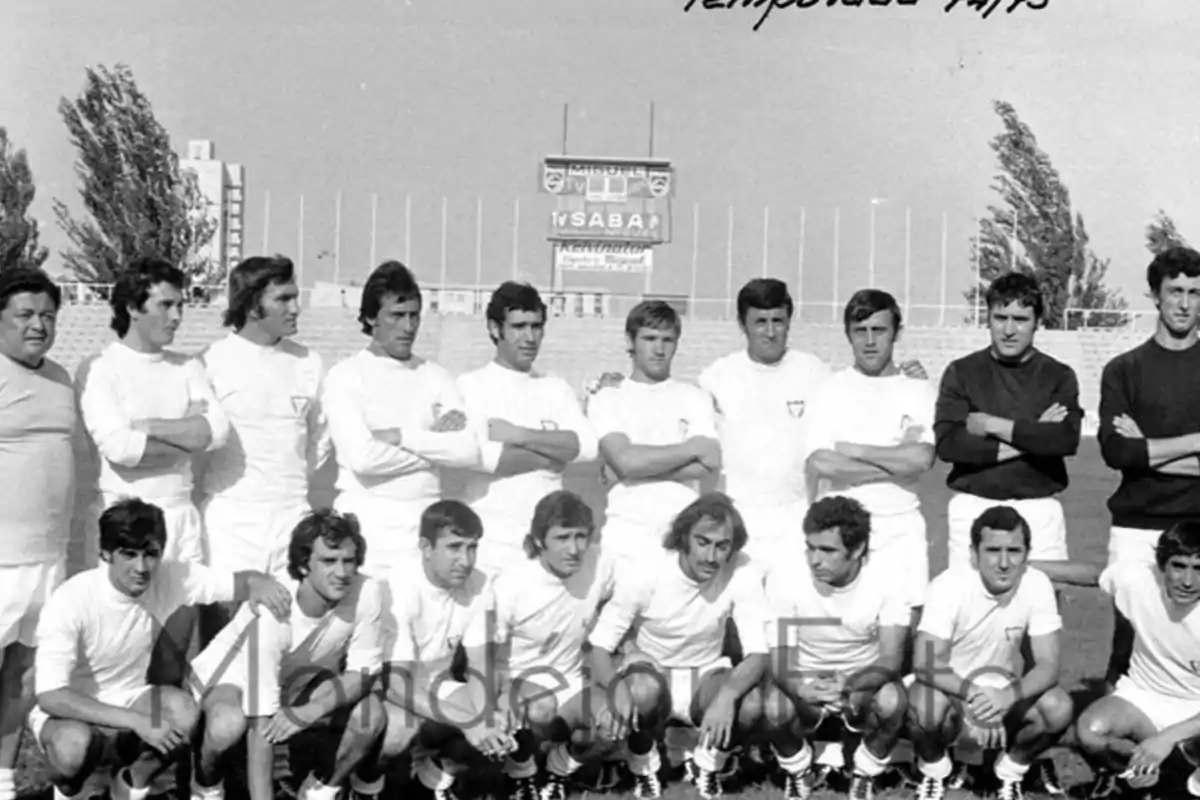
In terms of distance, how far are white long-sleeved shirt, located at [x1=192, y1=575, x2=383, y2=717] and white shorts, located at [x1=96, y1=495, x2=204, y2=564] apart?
37 centimetres

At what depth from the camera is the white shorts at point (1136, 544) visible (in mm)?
6051

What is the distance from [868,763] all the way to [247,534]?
2.59 m

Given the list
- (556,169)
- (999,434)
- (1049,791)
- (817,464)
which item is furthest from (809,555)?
(556,169)

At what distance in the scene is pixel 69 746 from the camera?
16.9 ft

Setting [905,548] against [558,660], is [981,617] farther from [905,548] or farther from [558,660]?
[558,660]

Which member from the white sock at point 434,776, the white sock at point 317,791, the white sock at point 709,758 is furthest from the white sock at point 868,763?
the white sock at point 317,791

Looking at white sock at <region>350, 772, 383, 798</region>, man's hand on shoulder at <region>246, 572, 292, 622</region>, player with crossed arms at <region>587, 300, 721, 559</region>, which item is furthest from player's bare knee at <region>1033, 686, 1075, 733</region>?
man's hand on shoulder at <region>246, 572, 292, 622</region>

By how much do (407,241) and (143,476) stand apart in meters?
46.1

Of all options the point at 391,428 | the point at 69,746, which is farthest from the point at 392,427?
the point at 69,746

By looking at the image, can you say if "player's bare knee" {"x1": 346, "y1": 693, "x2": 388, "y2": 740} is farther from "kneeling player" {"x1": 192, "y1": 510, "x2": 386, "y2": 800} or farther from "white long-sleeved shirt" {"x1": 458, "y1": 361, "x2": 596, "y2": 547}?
"white long-sleeved shirt" {"x1": 458, "y1": 361, "x2": 596, "y2": 547}

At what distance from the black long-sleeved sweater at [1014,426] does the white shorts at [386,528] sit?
7.08 feet

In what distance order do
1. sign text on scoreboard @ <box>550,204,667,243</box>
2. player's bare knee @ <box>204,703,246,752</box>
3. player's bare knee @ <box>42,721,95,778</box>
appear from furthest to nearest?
sign text on scoreboard @ <box>550,204,667,243</box>, player's bare knee @ <box>204,703,246,752</box>, player's bare knee @ <box>42,721,95,778</box>

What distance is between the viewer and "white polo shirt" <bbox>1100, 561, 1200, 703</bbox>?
5.76m

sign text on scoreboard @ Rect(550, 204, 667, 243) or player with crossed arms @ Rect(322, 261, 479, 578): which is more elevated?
sign text on scoreboard @ Rect(550, 204, 667, 243)
